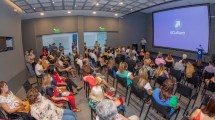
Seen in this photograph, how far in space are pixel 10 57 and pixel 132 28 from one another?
37.2ft

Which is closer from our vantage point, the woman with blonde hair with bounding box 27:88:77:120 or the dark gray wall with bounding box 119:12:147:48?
the woman with blonde hair with bounding box 27:88:77:120

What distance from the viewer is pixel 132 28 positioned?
595 inches

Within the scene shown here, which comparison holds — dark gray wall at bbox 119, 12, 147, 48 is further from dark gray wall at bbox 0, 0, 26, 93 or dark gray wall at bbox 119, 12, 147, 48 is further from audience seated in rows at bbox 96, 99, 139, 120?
audience seated in rows at bbox 96, 99, 139, 120

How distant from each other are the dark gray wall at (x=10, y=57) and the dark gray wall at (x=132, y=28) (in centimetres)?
943

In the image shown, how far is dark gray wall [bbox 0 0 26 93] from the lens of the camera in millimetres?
5309

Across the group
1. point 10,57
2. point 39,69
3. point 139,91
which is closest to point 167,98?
point 139,91

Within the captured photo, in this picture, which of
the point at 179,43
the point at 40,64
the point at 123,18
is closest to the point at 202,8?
the point at 179,43

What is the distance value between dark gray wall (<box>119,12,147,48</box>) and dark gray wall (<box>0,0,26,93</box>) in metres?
9.43

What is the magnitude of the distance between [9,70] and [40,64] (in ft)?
3.67

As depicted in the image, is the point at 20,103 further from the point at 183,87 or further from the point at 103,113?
the point at 183,87

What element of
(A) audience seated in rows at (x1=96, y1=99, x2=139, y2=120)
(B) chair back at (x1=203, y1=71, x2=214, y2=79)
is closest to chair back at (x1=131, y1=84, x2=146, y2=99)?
(A) audience seated in rows at (x1=96, y1=99, x2=139, y2=120)

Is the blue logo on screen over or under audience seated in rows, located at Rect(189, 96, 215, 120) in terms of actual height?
over

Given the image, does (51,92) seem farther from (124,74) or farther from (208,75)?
(208,75)

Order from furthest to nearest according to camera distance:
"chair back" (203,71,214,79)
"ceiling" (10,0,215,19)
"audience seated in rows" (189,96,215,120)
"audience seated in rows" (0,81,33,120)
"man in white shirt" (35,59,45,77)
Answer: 1. "ceiling" (10,0,215,19)
2. "man in white shirt" (35,59,45,77)
3. "chair back" (203,71,214,79)
4. "audience seated in rows" (0,81,33,120)
5. "audience seated in rows" (189,96,215,120)
